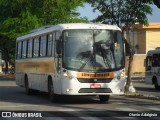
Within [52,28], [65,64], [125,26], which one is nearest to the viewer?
[65,64]

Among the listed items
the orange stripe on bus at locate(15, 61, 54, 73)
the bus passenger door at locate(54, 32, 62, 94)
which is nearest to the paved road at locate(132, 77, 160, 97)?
the orange stripe on bus at locate(15, 61, 54, 73)

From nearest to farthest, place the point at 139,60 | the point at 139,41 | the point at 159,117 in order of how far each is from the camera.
A: the point at 159,117 < the point at 139,60 < the point at 139,41

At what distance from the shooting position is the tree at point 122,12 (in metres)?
26.7

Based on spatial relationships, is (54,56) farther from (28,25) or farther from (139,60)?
(139,60)

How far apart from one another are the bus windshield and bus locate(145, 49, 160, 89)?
1179cm

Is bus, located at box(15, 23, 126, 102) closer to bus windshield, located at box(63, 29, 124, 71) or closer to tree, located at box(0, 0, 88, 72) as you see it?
bus windshield, located at box(63, 29, 124, 71)

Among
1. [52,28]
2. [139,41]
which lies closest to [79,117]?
[52,28]

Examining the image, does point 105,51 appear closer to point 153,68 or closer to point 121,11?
point 121,11

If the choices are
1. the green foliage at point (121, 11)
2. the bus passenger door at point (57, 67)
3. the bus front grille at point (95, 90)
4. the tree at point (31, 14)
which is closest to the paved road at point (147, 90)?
the green foliage at point (121, 11)

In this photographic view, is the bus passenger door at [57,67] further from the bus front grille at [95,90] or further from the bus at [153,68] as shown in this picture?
the bus at [153,68]

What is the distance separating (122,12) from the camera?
27.2 metres

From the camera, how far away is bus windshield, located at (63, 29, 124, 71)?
63.2 feet

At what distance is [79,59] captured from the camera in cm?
1927

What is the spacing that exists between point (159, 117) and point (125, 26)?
44.8 ft
